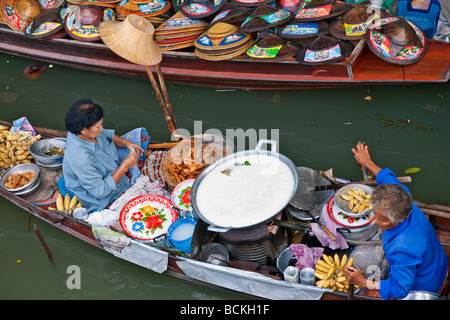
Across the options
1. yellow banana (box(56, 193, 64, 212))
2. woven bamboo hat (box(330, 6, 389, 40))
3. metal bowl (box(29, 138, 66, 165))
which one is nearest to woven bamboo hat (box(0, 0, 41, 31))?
metal bowl (box(29, 138, 66, 165))

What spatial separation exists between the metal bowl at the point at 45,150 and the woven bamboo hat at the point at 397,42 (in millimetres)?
3977

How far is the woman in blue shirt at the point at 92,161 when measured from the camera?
3982mm

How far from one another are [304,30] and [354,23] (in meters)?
0.65

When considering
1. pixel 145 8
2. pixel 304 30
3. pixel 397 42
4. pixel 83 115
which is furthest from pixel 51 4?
pixel 397 42

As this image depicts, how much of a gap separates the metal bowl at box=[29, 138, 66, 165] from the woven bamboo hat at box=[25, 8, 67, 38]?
251 cm

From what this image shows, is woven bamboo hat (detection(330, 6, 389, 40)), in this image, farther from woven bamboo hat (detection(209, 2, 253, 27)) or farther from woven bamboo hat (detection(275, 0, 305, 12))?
woven bamboo hat (detection(209, 2, 253, 27))

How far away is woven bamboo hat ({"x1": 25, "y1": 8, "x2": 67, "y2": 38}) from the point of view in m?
7.00

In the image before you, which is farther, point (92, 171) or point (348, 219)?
point (92, 171)

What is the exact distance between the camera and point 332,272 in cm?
363

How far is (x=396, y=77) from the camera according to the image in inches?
224

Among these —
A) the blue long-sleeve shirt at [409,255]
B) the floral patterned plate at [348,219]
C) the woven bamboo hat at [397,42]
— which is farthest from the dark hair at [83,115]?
the woven bamboo hat at [397,42]

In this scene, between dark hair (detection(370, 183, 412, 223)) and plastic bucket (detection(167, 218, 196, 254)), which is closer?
dark hair (detection(370, 183, 412, 223))

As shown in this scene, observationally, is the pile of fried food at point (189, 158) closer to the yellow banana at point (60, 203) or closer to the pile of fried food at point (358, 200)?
the yellow banana at point (60, 203)

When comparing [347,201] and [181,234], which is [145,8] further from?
[347,201]
